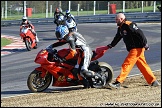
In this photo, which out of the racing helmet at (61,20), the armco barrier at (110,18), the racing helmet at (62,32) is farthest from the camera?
the armco barrier at (110,18)

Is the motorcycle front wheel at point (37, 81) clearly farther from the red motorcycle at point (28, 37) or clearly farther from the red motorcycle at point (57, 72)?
the red motorcycle at point (28, 37)

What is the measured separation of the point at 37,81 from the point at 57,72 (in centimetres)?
45

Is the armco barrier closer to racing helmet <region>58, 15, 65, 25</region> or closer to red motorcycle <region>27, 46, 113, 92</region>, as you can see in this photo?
racing helmet <region>58, 15, 65, 25</region>

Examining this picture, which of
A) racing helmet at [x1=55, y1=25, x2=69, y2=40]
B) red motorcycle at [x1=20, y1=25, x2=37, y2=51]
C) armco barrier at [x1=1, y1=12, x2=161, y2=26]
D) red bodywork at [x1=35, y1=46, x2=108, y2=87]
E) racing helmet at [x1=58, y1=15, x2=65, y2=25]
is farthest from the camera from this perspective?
armco barrier at [x1=1, y1=12, x2=161, y2=26]

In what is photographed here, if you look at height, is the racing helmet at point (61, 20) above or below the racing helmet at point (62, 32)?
above

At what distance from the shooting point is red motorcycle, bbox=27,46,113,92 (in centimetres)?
898

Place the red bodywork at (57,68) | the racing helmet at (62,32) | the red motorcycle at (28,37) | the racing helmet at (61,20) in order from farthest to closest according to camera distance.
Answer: the red motorcycle at (28,37), the racing helmet at (61,20), the red bodywork at (57,68), the racing helmet at (62,32)

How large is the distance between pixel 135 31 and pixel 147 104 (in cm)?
196

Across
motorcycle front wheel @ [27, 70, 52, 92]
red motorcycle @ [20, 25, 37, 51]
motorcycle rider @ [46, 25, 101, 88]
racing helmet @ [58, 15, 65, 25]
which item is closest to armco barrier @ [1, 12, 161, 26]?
racing helmet @ [58, 15, 65, 25]

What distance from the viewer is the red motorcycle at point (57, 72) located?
29.5 feet

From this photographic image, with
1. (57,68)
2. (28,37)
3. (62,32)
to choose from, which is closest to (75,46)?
(62,32)

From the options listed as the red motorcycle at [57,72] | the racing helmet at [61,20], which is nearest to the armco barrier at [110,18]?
the racing helmet at [61,20]

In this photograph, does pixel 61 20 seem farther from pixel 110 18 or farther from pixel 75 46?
pixel 110 18

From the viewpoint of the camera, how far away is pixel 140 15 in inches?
1398
